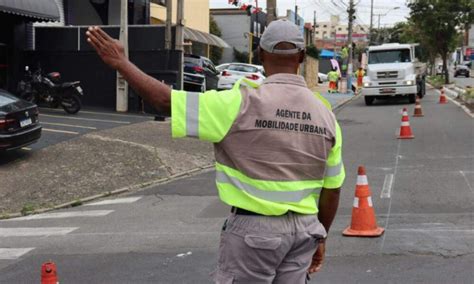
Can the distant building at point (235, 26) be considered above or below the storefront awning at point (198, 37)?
above

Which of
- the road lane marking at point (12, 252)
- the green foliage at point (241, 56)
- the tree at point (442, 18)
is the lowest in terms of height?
the road lane marking at point (12, 252)

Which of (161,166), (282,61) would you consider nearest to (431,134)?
(161,166)

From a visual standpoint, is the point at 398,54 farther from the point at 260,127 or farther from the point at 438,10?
the point at 260,127

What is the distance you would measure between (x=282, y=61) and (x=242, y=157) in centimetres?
49

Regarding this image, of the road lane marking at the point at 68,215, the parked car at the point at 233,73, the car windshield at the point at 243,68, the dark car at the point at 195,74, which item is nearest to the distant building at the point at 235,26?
the car windshield at the point at 243,68

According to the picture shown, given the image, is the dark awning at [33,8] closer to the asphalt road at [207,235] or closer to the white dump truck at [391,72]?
the asphalt road at [207,235]

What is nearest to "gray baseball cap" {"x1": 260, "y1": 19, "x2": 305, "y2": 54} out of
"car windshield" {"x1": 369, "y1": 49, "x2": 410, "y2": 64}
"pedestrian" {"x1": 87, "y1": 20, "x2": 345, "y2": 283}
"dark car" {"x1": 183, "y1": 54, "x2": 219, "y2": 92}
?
"pedestrian" {"x1": 87, "y1": 20, "x2": 345, "y2": 283}

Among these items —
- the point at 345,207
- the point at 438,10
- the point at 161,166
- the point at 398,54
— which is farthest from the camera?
the point at 438,10

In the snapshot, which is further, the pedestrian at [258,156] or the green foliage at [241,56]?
the green foliage at [241,56]

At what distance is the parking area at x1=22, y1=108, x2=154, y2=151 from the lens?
1392 centimetres

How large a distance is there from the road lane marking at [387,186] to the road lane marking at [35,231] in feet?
14.7

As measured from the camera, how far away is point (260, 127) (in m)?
2.57

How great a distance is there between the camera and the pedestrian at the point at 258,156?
2.57 meters

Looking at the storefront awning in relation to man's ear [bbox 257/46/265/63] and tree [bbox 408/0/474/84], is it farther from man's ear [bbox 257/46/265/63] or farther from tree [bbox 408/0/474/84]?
man's ear [bbox 257/46/265/63]
